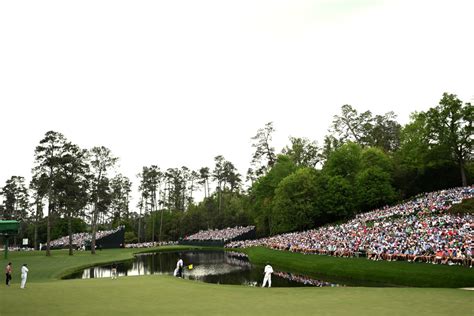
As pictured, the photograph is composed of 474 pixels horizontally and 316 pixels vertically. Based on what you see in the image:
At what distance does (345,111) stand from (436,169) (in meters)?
27.2

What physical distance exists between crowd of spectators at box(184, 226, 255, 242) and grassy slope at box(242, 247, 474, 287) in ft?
126

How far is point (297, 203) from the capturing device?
204ft

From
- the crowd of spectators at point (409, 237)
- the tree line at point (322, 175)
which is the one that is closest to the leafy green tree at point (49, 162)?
the tree line at point (322, 175)

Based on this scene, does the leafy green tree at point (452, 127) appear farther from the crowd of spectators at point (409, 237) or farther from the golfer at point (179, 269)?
the golfer at point (179, 269)

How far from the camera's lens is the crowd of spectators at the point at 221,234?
79.9 meters

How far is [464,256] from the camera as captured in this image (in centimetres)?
2602

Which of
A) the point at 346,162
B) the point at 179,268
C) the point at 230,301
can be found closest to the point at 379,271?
the point at 230,301

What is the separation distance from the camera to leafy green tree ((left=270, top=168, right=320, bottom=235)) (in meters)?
61.7

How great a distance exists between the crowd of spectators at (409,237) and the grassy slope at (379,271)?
58.8 inches

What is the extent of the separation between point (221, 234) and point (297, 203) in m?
26.5

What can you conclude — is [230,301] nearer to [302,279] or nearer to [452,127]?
[302,279]

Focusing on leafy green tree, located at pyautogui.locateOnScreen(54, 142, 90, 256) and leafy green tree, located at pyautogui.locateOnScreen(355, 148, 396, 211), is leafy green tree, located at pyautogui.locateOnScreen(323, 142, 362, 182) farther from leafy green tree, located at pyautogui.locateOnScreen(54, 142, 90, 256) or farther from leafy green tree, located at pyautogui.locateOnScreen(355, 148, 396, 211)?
leafy green tree, located at pyautogui.locateOnScreen(54, 142, 90, 256)

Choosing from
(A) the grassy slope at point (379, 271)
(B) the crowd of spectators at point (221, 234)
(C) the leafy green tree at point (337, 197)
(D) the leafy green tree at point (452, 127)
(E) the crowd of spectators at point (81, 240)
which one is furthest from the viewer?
(E) the crowd of spectators at point (81, 240)

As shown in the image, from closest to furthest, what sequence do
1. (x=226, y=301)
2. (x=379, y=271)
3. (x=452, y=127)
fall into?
(x=226, y=301) < (x=379, y=271) < (x=452, y=127)
